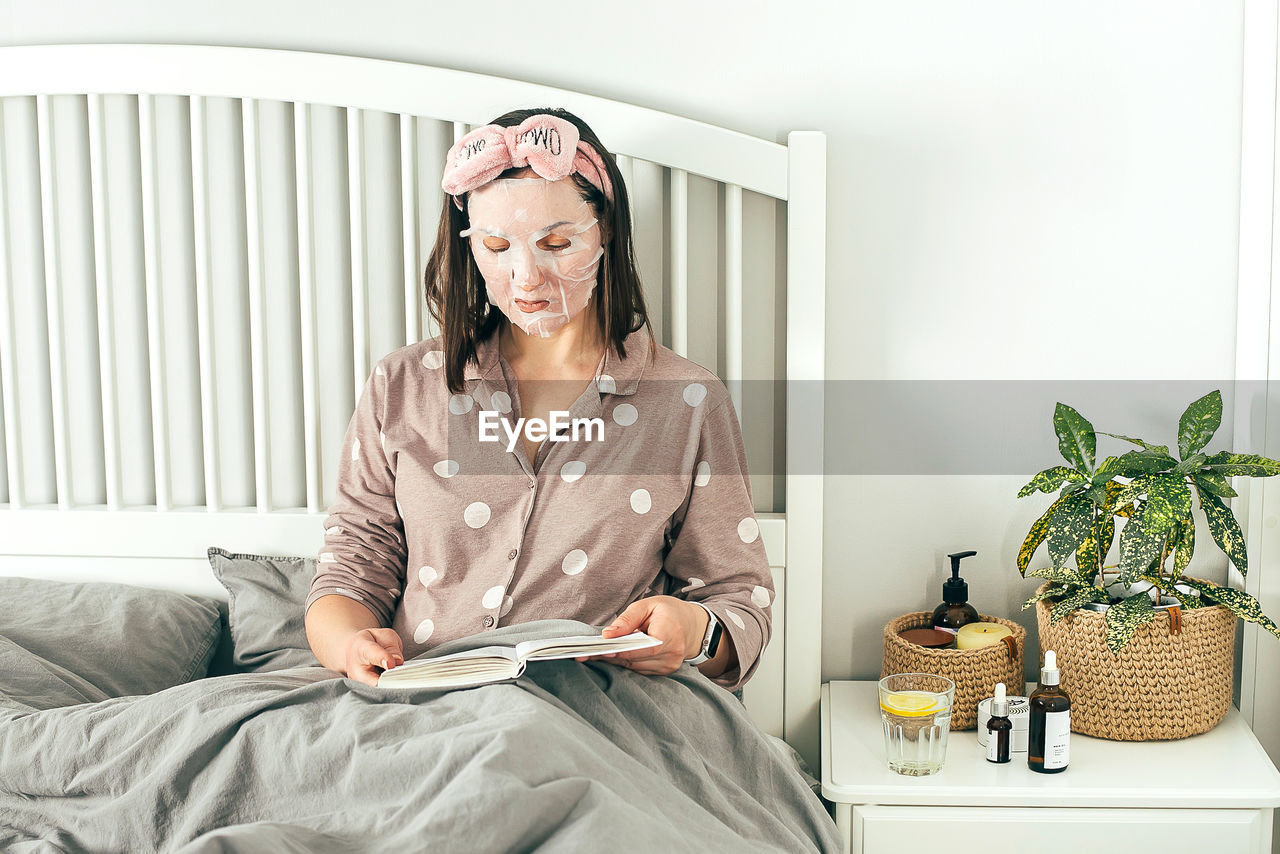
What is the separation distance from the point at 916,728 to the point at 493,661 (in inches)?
21.0

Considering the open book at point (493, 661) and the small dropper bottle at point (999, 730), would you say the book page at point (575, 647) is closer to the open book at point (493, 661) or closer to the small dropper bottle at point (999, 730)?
the open book at point (493, 661)

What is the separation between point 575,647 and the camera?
99 cm

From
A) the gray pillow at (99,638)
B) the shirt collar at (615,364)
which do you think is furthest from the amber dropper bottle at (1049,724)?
the gray pillow at (99,638)

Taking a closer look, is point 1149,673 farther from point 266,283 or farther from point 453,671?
point 266,283

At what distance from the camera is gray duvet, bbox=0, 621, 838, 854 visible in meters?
0.81

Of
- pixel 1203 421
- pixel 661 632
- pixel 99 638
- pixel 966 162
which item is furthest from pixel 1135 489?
pixel 99 638

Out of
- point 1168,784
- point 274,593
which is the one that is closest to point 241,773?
point 274,593

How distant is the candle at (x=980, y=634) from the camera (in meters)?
1.33

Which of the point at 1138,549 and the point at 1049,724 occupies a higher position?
the point at 1138,549

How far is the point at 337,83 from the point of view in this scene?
1.45m

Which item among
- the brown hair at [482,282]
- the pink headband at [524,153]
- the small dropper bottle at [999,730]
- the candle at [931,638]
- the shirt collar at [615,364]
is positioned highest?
the pink headband at [524,153]

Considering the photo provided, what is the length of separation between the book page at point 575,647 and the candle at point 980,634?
0.54m

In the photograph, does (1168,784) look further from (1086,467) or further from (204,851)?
(204,851)

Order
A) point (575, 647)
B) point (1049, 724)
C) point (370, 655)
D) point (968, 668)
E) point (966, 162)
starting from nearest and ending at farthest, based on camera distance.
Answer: point (575, 647) → point (370, 655) → point (1049, 724) → point (968, 668) → point (966, 162)
